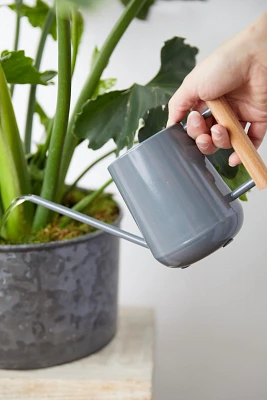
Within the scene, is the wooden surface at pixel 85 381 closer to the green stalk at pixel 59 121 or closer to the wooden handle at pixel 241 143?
the green stalk at pixel 59 121

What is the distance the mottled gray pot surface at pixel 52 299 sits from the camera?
2.59ft

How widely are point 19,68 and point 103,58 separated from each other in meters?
0.12

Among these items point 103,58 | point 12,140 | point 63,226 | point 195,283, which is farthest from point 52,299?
point 195,283

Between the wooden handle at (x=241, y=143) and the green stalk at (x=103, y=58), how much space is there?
11.2 inches

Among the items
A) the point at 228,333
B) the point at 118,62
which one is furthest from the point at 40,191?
the point at 228,333

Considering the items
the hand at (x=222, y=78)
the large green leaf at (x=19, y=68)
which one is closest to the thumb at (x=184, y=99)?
the hand at (x=222, y=78)

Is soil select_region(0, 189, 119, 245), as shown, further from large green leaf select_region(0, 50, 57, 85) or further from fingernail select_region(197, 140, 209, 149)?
fingernail select_region(197, 140, 209, 149)

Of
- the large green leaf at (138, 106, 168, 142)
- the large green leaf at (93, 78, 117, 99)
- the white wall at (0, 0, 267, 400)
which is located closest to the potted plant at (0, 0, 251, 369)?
the large green leaf at (138, 106, 168, 142)

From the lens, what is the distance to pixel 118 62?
3.77ft

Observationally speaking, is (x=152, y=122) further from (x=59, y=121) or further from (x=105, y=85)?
(x=105, y=85)

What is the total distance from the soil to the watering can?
0.27 m

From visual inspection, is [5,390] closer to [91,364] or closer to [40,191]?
[91,364]

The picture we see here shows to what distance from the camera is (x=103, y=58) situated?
32.7 inches

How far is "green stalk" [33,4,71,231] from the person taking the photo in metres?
0.78
